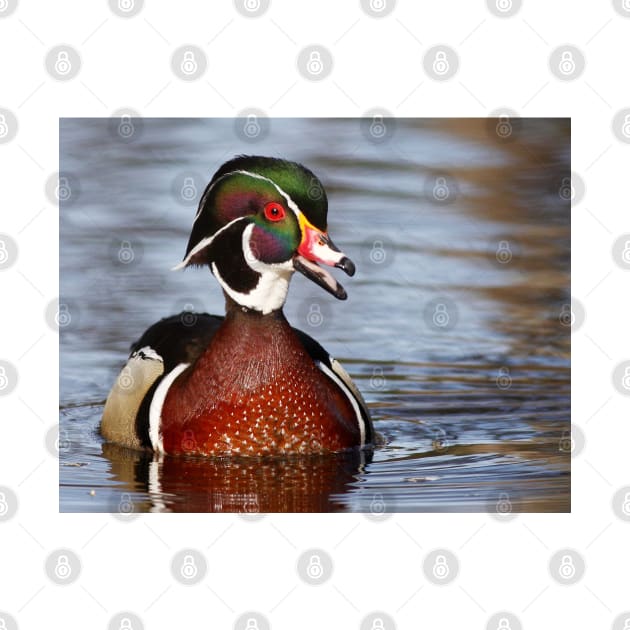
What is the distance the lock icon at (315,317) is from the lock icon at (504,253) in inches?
65.5

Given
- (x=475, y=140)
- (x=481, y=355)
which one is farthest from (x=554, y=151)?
(x=481, y=355)

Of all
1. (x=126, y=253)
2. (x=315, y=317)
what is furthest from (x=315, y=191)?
(x=126, y=253)

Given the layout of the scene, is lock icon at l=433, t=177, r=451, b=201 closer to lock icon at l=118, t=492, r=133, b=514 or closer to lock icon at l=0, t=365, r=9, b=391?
lock icon at l=118, t=492, r=133, b=514

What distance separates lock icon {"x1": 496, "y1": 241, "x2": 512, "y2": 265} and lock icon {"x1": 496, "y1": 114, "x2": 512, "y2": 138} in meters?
0.93

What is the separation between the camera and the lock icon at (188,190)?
1257 cm

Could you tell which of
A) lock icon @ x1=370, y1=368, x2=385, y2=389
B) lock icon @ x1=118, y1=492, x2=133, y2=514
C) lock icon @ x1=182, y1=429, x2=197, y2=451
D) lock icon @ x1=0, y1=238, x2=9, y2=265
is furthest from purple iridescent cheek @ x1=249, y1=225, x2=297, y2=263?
lock icon @ x1=370, y1=368, x2=385, y2=389

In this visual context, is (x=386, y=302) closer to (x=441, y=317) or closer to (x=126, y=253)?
(x=441, y=317)

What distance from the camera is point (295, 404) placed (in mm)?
8484

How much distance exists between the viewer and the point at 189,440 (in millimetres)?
8516

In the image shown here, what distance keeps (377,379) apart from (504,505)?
2454 millimetres

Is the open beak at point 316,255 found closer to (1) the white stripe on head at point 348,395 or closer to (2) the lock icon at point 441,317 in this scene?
(1) the white stripe on head at point 348,395

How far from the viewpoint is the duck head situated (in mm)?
8086

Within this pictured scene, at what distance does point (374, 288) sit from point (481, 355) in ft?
4.52

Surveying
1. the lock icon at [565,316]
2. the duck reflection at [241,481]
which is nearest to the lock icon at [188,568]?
the duck reflection at [241,481]
